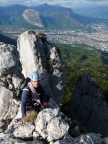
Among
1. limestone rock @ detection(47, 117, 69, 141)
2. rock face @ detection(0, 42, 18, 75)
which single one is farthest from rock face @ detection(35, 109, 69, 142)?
rock face @ detection(0, 42, 18, 75)

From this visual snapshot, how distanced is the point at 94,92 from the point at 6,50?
9.73m

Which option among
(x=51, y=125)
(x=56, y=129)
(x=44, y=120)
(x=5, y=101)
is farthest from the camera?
(x=5, y=101)

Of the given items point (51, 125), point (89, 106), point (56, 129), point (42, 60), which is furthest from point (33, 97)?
point (89, 106)

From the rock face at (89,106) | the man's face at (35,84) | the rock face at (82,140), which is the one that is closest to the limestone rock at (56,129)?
the rock face at (82,140)

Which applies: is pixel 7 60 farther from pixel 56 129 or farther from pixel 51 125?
pixel 56 129

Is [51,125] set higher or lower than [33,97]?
lower

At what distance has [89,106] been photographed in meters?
33.1

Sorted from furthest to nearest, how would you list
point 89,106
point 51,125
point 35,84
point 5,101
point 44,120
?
point 89,106, point 5,101, point 35,84, point 44,120, point 51,125

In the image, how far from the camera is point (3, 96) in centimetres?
2631

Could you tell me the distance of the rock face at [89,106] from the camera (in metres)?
31.6

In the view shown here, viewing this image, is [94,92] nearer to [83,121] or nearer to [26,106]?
[83,121]

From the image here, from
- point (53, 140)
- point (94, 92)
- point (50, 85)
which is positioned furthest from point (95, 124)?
point (53, 140)

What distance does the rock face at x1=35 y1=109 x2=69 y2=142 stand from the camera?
21.3 meters

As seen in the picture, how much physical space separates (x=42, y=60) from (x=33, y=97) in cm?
653
